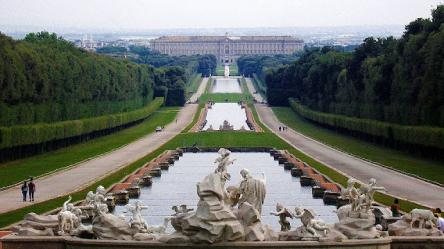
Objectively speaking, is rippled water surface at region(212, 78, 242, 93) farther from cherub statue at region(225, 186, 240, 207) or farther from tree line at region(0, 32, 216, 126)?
cherub statue at region(225, 186, 240, 207)

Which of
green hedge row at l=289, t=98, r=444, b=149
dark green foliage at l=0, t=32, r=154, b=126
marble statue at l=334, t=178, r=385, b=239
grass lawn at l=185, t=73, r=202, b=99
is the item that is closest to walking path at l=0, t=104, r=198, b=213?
dark green foliage at l=0, t=32, r=154, b=126

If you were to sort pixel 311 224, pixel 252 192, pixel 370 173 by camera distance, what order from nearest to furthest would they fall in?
pixel 311 224
pixel 252 192
pixel 370 173

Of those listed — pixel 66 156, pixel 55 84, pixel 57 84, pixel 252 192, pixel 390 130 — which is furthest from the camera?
pixel 57 84

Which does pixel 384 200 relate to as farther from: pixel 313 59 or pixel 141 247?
pixel 313 59

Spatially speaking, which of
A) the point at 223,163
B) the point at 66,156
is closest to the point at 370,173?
the point at 66,156

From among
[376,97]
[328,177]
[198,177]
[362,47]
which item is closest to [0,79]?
[198,177]

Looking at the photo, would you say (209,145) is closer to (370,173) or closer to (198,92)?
(370,173)
